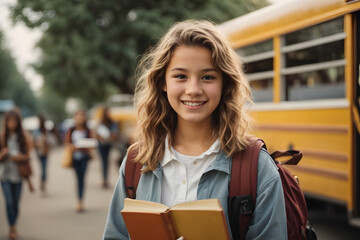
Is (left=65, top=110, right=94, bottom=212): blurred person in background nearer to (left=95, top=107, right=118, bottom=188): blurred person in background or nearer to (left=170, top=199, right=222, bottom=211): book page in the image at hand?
(left=95, top=107, right=118, bottom=188): blurred person in background

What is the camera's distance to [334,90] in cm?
517

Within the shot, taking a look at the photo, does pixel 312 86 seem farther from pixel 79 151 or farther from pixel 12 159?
pixel 12 159

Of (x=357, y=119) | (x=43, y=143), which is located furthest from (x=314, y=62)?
(x=43, y=143)

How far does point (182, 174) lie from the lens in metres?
1.77

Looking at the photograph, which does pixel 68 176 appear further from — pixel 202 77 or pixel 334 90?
pixel 202 77

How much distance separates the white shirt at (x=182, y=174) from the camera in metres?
1.75

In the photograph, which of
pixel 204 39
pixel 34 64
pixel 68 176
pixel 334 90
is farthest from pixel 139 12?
pixel 204 39

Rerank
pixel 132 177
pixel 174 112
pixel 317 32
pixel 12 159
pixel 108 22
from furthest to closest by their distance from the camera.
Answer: pixel 108 22 → pixel 12 159 → pixel 317 32 → pixel 174 112 → pixel 132 177

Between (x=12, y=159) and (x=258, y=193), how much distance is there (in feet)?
14.9

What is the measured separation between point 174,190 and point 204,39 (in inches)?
24.6

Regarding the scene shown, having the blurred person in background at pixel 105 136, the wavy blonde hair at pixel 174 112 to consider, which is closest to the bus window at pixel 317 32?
the wavy blonde hair at pixel 174 112

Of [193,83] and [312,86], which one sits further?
[312,86]

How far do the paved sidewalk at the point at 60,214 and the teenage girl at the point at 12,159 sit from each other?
1.16 ft

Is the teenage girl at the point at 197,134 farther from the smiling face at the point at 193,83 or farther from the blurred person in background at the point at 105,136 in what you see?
the blurred person in background at the point at 105,136
